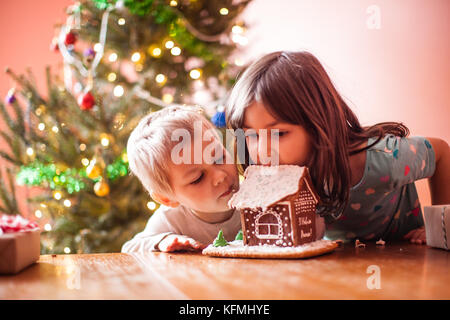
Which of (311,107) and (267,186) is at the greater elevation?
(311,107)

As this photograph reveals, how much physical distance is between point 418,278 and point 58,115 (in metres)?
1.84

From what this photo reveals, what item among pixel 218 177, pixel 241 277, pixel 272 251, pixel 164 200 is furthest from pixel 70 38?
pixel 241 277

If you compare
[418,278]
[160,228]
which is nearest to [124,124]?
[160,228]

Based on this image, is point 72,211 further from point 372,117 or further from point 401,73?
point 401,73

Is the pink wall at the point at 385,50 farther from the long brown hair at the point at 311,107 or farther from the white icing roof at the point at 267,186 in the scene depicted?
the white icing roof at the point at 267,186

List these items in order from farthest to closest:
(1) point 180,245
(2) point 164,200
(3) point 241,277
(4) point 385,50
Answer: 1. (4) point 385,50
2. (2) point 164,200
3. (1) point 180,245
4. (3) point 241,277

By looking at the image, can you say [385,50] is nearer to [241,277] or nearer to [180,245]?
[180,245]

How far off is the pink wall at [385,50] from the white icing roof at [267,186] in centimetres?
144

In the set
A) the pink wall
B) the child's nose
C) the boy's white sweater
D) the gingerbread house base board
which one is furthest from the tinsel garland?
the gingerbread house base board

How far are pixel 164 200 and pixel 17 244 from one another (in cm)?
40

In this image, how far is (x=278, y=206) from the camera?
31.2 inches

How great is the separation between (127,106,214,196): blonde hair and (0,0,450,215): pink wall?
4.13ft

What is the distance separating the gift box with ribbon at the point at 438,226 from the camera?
0.77 m

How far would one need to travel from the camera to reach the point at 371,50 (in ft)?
7.86
